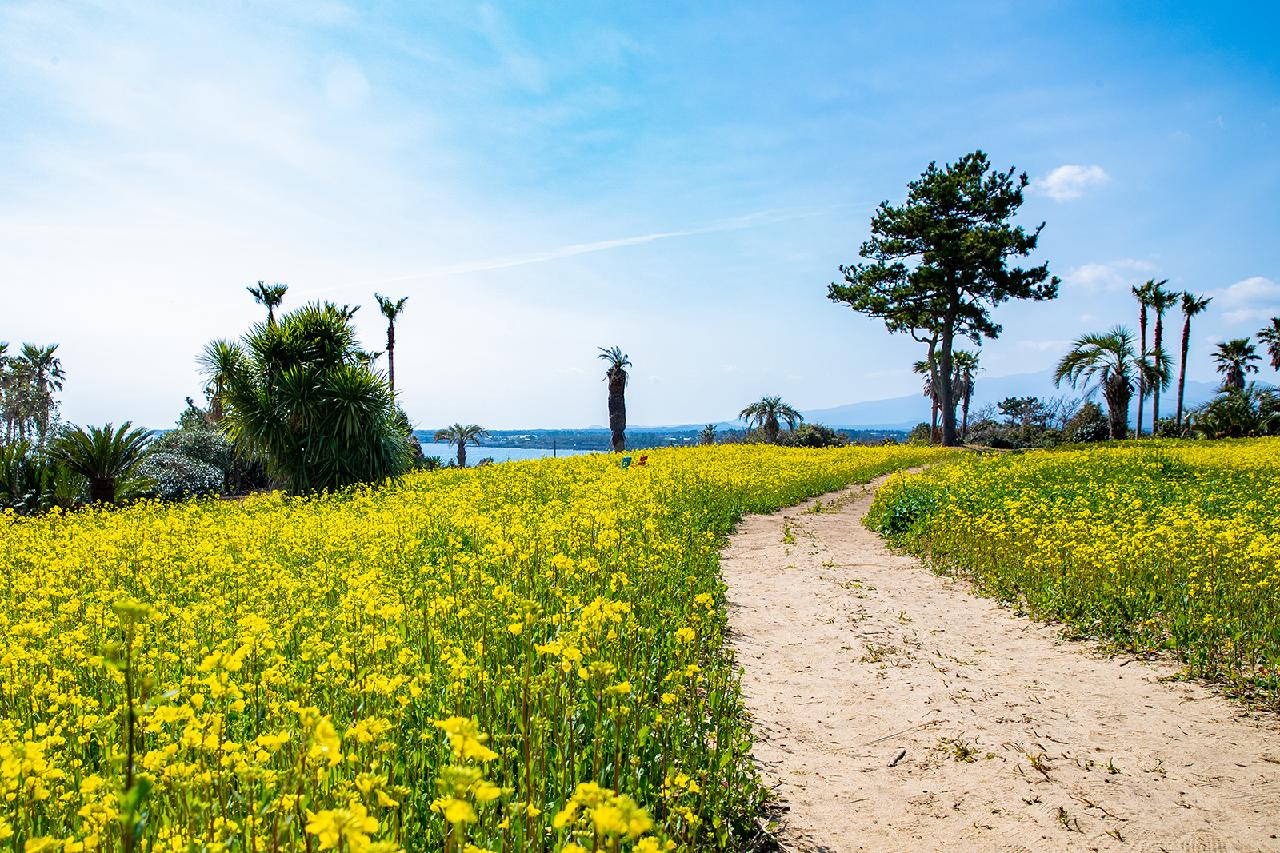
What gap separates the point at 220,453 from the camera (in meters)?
24.5

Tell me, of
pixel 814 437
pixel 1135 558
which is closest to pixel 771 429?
pixel 814 437

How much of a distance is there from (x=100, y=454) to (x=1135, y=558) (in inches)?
699

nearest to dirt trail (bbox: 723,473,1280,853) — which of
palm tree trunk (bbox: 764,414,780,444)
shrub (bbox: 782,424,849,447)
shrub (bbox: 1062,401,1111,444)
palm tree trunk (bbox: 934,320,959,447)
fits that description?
palm tree trunk (bbox: 934,320,959,447)

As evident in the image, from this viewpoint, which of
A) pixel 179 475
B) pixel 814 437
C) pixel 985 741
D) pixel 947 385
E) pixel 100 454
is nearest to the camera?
pixel 985 741

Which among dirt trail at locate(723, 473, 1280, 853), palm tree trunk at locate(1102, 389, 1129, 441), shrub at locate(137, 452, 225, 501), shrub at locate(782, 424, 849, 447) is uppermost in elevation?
palm tree trunk at locate(1102, 389, 1129, 441)

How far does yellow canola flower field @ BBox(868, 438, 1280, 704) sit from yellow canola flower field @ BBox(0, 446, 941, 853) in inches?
136

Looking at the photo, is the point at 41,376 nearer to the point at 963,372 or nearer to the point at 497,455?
the point at 497,455

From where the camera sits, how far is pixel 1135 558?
23.9 ft

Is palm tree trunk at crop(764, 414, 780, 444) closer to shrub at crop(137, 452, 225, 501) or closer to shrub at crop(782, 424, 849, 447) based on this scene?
shrub at crop(782, 424, 849, 447)

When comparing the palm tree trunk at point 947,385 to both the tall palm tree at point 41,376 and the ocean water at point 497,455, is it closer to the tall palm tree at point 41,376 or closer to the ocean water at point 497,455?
the ocean water at point 497,455

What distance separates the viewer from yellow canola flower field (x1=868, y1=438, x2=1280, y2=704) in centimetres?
585

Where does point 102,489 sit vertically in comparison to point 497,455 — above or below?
above

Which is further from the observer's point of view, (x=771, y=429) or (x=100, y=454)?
(x=771, y=429)

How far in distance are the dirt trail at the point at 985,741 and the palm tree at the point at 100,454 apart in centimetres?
1425
